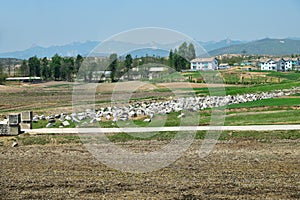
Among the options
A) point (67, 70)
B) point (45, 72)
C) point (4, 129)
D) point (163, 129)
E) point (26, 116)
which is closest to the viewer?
point (4, 129)

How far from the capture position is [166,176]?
1625cm

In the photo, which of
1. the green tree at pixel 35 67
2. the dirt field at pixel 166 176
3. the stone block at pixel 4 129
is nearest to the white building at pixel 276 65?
the green tree at pixel 35 67

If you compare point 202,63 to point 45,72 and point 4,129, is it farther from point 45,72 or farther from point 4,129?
point 45,72

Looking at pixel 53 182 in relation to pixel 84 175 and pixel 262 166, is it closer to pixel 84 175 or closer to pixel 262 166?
pixel 84 175

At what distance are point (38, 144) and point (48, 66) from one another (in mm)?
107875

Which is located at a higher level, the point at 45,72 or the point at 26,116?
the point at 45,72

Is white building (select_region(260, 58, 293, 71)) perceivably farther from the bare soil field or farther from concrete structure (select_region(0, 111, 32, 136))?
concrete structure (select_region(0, 111, 32, 136))

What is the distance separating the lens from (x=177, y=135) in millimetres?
24062

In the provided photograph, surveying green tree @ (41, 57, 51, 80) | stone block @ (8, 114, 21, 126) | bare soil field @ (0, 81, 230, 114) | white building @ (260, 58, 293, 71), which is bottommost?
bare soil field @ (0, 81, 230, 114)

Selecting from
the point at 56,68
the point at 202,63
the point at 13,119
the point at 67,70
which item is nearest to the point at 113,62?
the point at 202,63

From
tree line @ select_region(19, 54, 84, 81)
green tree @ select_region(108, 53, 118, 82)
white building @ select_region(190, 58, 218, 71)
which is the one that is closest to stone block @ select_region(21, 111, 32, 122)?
green tree @ select_region(108, 53, 118, 82)

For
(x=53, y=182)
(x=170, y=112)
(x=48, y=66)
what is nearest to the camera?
(x=53, y=182)

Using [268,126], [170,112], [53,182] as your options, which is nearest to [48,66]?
[170,112]

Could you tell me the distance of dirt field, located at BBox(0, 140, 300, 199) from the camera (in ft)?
46.3
